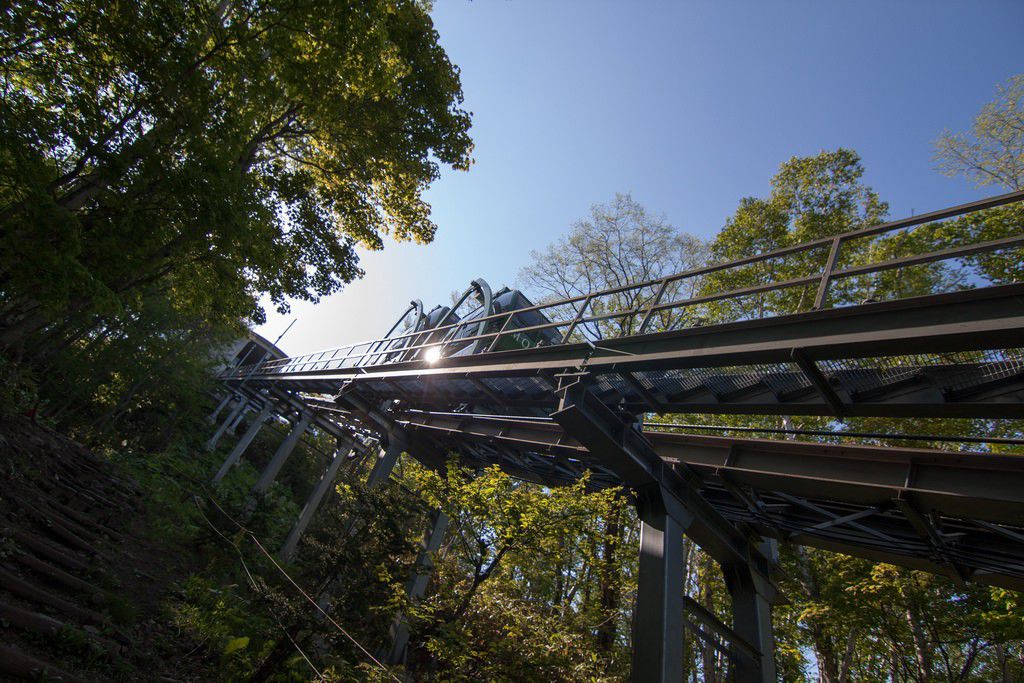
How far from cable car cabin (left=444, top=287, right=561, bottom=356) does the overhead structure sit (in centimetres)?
136

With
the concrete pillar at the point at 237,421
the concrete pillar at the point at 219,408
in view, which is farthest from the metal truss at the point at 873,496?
the concrete pillar at the point at 237,421

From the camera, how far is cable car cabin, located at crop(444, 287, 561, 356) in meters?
10.7

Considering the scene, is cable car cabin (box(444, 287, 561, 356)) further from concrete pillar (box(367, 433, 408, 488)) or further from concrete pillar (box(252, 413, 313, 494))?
concrete pillar (box(252, 413, 313, 494))

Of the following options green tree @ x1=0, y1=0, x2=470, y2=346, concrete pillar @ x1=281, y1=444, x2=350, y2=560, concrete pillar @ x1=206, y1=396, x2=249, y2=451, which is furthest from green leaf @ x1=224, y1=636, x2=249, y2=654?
concrete pillar @ x1=206, y1=396, x2=249, y2=451

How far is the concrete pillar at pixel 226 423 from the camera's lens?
25.8m

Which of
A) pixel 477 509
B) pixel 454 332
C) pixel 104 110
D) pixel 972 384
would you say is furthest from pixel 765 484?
pixel 104 110

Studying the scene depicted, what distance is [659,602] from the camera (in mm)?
5504

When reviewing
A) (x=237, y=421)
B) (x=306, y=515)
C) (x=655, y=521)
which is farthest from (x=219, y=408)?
(x=655, y=521)

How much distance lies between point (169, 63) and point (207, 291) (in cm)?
514

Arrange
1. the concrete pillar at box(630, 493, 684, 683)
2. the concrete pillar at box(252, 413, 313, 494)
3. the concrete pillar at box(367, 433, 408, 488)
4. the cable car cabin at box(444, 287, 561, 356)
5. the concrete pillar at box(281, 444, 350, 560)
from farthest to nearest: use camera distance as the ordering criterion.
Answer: the concrete pillar at box(252, 413, 313, 494) < the concrete pillar at box(281, 444, 350, 560) < the concrete pillar at box(367, 433, 408, 488) < the cable car cabin at box(444, 287, 561, 356) < the concrete pillar at box(630, 493, 684, 683)

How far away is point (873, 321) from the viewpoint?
379 cm

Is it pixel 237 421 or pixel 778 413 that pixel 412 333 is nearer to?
pixel 778 413

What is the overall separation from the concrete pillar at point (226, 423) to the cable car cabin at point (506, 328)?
20.7m

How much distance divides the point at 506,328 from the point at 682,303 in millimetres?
5758
